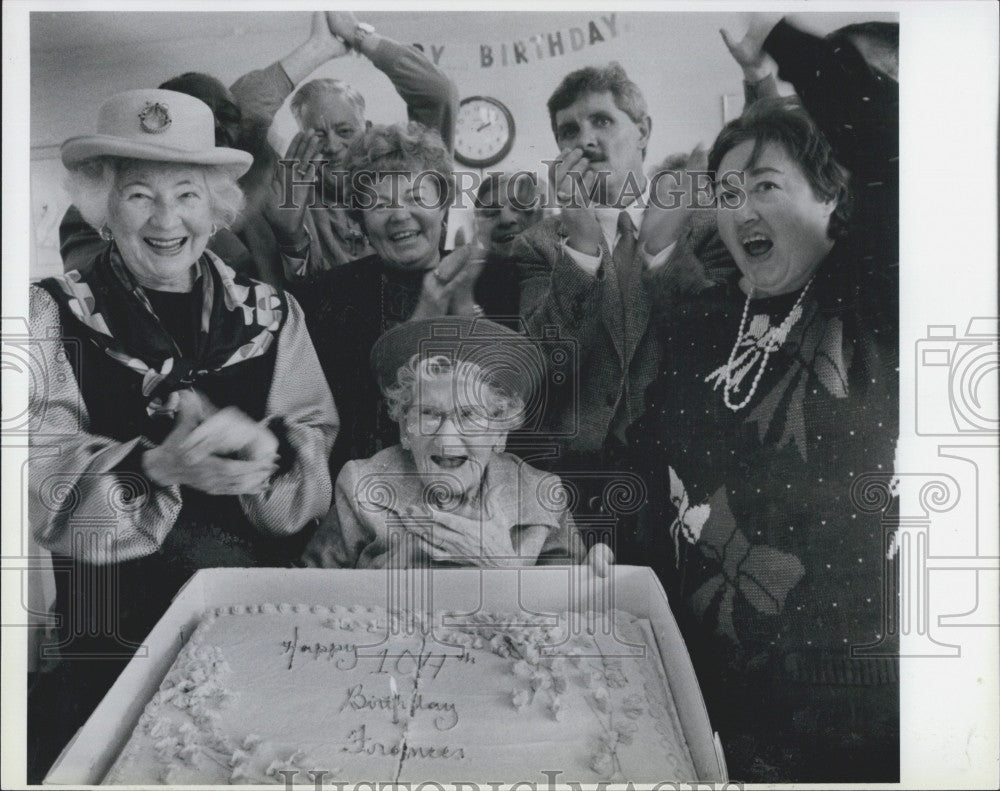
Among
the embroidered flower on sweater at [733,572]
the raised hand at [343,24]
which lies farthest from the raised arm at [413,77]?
the embroidered flower on sweater at [733,572]

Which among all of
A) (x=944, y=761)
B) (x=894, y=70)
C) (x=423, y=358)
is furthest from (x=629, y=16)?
(x=944, y=761)

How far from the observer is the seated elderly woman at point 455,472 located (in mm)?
2445

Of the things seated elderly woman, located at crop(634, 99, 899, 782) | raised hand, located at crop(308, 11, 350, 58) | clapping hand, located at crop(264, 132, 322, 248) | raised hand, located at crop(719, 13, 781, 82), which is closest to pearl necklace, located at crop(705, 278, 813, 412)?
seated elderly woman, located at crop(634, 99, 899, 782)

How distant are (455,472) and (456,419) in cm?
15

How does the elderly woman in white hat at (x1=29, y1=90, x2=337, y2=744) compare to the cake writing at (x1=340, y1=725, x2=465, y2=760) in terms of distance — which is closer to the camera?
the cake writing at (x1=340, y1=725, x2=465, y2=760)

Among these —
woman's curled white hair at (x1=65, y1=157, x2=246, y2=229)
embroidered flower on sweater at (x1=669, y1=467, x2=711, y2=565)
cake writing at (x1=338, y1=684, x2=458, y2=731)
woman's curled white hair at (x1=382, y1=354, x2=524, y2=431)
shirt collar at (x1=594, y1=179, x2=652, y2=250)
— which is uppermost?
woman's curled white hair at (x1=65, y1=157, x2=246, y2=229)

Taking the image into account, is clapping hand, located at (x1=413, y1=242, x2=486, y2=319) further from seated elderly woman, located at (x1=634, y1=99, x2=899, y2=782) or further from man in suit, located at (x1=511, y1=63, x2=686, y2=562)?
seated elderly woman, located at (x1=634, y1=99, x2=899, y2=782)

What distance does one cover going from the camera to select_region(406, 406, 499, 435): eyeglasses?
8.05ft

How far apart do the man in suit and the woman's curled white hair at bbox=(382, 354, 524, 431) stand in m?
0.11

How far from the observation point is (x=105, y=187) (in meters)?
2.42

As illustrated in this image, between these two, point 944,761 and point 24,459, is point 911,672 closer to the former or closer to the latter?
point 944,761

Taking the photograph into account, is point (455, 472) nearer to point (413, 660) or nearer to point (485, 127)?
point (413, 660)

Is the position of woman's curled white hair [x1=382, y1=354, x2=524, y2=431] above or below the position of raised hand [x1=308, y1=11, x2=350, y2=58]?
below

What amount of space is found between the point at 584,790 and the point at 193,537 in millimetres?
1236
